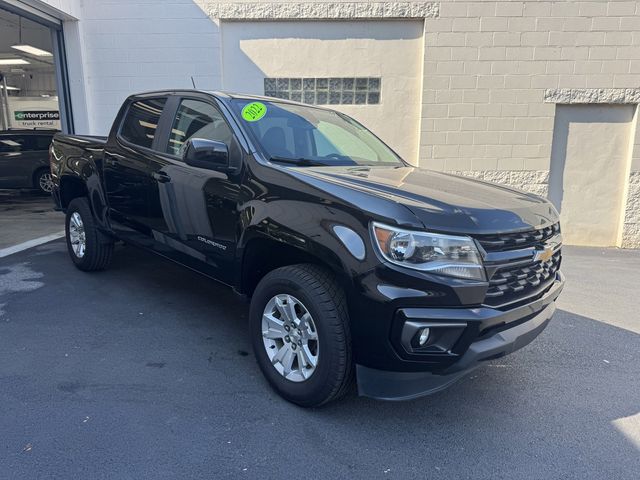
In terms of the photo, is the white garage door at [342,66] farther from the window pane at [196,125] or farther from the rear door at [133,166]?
the window pane at [196,125]

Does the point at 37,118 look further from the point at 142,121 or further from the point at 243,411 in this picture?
the point at 243,411

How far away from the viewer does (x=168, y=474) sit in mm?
2357

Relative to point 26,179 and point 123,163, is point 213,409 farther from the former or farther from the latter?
point 26,179

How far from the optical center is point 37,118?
19531 millimetres

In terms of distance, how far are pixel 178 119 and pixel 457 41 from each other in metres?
5.68

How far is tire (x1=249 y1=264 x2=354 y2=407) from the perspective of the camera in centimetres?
261

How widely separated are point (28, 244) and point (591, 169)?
9202mm

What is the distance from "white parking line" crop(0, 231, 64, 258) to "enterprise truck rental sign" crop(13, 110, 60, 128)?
1440cm

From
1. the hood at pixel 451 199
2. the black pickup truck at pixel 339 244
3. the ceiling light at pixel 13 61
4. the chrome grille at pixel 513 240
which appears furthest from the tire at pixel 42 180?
the chrome grille at pixel 513 240

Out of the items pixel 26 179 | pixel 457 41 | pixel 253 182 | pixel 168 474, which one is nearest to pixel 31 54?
pixel 26 179

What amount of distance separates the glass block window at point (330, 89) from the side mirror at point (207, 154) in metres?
5.26

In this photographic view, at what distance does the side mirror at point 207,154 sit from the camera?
3.18 meters

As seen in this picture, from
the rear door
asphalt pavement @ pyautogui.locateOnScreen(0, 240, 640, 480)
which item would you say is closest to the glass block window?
the rear door

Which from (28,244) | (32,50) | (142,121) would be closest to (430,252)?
(142,121)
